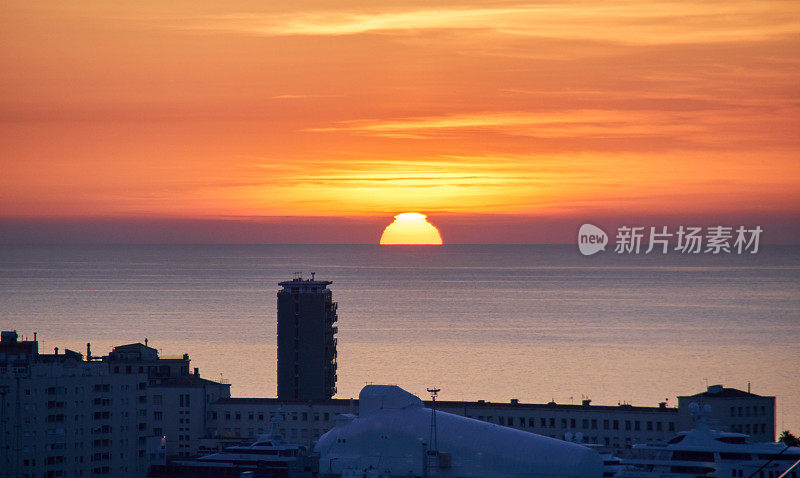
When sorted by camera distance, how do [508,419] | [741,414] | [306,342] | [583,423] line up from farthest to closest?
1. [306,342]
2. [508,419]
3. [583,423]
4. [741,414]

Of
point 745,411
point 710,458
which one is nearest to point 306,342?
point 745,411

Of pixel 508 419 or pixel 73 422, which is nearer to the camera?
pixel 73 422

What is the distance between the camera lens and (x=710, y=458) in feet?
203

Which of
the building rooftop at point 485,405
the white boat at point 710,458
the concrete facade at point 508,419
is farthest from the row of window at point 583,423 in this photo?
the white boat at point 710,458

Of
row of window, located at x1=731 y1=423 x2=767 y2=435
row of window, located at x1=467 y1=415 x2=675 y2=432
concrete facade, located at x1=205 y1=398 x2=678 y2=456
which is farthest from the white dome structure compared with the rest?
row of window, located at x1=731 y1=423 x2=767 y2=435


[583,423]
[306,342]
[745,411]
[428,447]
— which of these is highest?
[306,342]

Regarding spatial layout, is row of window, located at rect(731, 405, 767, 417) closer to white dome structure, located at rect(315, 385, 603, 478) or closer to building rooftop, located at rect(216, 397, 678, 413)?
building rooftop, located at rect(216, 397, 678, 413)

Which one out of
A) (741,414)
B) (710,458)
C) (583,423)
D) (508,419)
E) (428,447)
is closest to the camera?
(710,458)

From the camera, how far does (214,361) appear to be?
167500mm

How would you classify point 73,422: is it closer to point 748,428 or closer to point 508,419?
point 508,419

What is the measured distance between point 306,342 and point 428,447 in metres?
52.6

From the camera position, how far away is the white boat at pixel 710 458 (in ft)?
198

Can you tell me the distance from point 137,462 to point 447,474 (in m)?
24.0

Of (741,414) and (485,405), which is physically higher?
(485,405)
